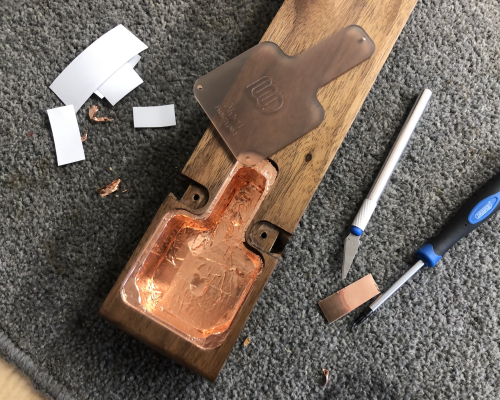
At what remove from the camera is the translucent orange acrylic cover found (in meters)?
0.56

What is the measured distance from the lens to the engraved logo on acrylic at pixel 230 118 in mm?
565

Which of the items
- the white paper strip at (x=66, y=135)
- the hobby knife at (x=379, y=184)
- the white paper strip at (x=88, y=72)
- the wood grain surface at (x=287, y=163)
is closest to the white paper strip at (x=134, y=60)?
the white paper strip at (x=88, y=72)

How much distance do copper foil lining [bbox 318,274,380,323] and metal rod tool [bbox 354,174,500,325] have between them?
0.02m

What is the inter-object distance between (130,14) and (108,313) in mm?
526

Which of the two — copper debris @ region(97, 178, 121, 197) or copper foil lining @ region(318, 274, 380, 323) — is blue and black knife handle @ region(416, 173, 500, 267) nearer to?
copper foil lining @ region(318, 274, 380, 323)

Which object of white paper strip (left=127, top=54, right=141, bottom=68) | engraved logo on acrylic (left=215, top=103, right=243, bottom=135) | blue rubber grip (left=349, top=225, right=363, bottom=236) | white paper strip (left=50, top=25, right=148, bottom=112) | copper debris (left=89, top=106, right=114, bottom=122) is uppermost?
white paper strip (left=50, top=25, right=148, bottom=112)

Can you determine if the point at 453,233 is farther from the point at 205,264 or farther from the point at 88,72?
the point at 88,72

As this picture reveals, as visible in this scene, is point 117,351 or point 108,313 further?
point 117,351

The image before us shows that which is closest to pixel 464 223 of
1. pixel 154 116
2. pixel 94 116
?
pixel 154 116

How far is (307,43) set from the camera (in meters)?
0.59

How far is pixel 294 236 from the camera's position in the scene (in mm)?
667

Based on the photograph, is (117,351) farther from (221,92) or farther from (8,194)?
(221,92)

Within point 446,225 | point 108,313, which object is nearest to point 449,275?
point 446,225

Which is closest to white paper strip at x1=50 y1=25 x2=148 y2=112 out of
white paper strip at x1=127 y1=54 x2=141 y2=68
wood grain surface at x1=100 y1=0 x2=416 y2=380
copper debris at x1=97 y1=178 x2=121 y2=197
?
white paper strip at x1=127 y1=54 x2=141 y2=68
